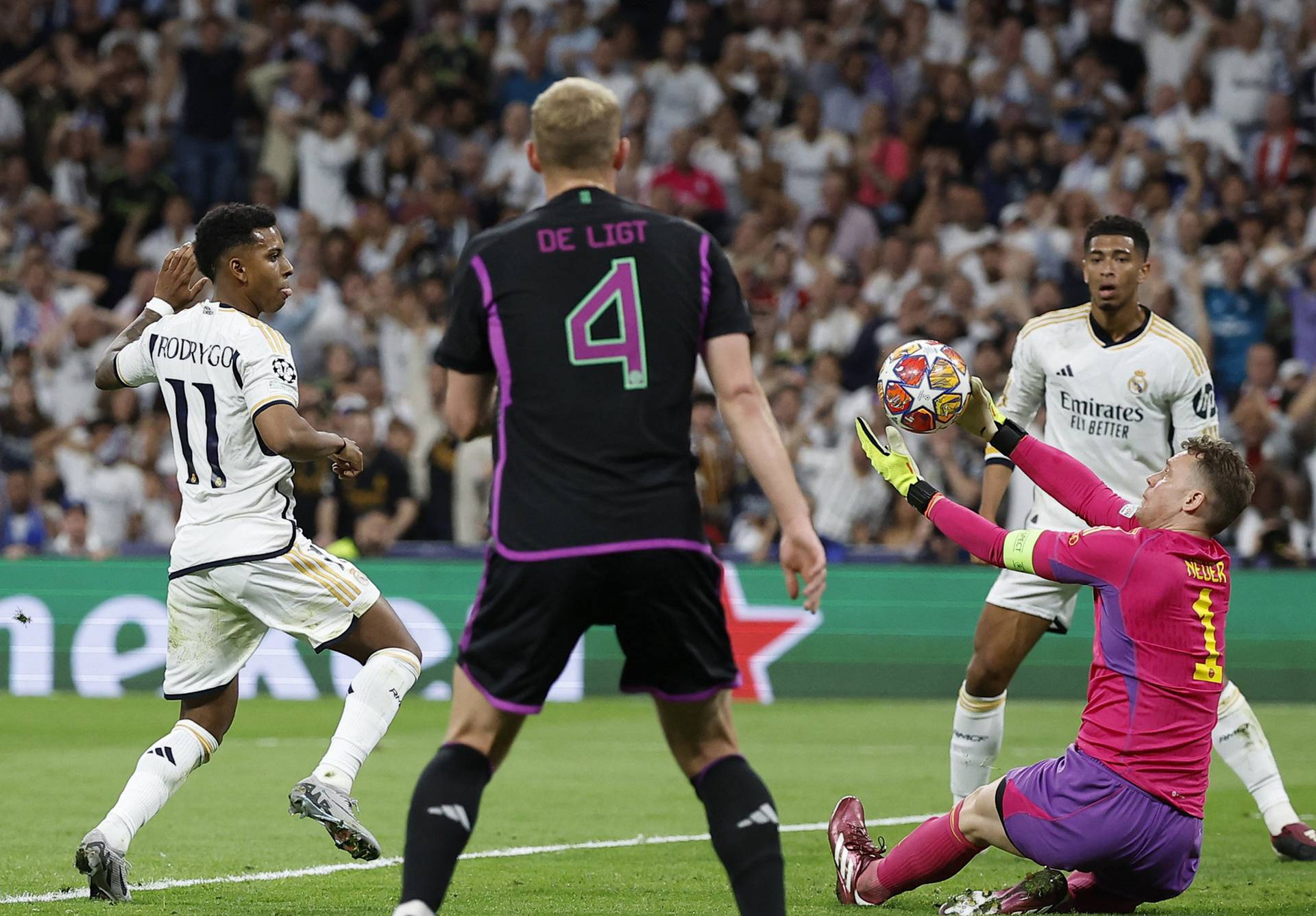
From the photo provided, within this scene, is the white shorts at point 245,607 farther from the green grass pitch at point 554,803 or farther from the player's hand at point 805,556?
the player's hand at point 805,556

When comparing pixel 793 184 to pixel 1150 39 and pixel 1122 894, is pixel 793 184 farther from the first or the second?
pixel 1122 894

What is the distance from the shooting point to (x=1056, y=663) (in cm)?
1429

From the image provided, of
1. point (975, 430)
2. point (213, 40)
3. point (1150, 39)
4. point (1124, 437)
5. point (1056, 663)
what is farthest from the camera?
point (213, 40)

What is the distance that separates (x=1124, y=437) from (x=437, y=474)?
9.12m

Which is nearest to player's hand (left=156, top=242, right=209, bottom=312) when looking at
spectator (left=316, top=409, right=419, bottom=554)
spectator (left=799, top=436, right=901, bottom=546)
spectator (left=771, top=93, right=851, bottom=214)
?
spectator (left=316, top=409, right=419, bottom=554)

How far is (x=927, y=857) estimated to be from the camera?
607 cm

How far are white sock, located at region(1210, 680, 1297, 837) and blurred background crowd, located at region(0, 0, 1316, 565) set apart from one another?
637 centimetres

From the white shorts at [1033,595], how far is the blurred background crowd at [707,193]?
660 centimetres

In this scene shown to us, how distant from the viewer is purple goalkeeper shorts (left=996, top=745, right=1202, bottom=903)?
5.73 metres

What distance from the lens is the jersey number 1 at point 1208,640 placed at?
5816mm

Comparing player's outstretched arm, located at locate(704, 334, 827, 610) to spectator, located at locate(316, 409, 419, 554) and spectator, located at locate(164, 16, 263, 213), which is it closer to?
spectator, located at locate(316, 409, 419, 554)

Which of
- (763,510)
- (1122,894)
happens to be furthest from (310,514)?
(1122,894)

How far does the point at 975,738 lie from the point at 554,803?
264 centimetres

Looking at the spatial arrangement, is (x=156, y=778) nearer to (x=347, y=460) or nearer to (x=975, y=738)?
(x=347, y=460)
